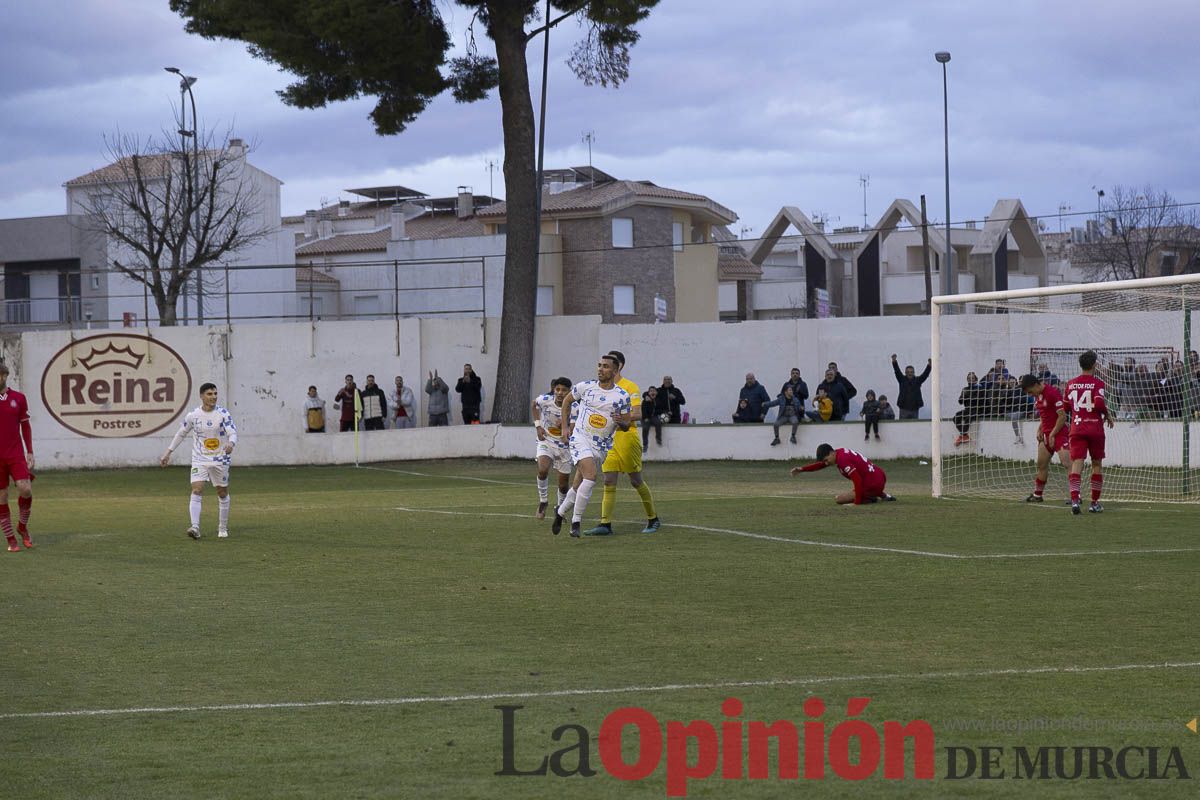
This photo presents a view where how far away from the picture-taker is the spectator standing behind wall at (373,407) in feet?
111

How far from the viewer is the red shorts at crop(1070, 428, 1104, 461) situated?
1734 cm

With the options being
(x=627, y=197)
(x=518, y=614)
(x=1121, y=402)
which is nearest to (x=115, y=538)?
(x=518, y=614)

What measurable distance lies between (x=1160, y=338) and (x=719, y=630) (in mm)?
16954

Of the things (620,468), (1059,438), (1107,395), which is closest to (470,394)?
(1107,395)

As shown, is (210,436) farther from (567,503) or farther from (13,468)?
(567,503)

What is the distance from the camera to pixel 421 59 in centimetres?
3350

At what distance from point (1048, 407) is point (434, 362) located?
2063 cm

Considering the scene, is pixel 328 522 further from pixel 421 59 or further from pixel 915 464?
pixel 421 59

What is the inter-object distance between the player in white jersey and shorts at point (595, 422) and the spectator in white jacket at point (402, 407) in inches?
789

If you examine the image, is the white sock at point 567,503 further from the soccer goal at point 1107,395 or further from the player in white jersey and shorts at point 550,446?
the soccer goal at point 1107,395

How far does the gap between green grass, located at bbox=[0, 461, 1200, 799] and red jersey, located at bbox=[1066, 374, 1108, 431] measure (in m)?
1.22

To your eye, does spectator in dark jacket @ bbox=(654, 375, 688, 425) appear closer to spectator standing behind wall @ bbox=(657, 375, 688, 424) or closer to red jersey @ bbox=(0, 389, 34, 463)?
spectator standing behind wall @ bbox=(657, 375, 688, 424)

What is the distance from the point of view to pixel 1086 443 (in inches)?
687

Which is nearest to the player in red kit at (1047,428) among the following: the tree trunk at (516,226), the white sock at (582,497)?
the white sock at (582,497)
